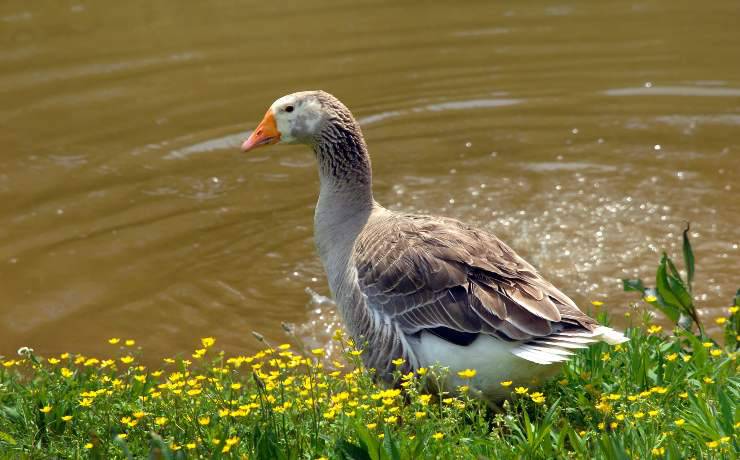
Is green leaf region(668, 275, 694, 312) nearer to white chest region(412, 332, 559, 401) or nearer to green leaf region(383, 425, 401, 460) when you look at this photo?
white chest region(412, 332, 559, 401)

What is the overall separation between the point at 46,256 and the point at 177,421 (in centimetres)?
460

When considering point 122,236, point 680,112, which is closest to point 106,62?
point 122,236

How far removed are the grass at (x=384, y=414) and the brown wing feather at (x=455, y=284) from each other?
0.36 m

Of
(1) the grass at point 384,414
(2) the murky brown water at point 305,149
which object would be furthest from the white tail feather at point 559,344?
(2) the murky brown water at point 305,149

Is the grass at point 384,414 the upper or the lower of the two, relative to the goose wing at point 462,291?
lower

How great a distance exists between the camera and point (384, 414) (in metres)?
4.62

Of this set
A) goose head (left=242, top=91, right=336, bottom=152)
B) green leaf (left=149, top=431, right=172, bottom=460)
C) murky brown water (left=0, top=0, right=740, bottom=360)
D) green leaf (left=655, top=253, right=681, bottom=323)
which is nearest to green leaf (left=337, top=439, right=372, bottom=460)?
green leaf (left=149, top=431, right=172, bottom=460)

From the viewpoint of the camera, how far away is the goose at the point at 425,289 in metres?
4.99

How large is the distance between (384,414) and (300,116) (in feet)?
7.97

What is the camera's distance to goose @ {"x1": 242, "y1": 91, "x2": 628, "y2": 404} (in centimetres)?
499

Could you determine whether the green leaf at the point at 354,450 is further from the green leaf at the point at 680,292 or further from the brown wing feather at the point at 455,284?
the green leaf at the point at 680,292

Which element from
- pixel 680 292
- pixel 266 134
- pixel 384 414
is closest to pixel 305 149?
pixel 266 134

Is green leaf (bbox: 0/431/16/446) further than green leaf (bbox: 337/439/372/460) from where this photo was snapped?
Yes

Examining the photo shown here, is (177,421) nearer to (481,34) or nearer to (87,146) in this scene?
(87,146)
